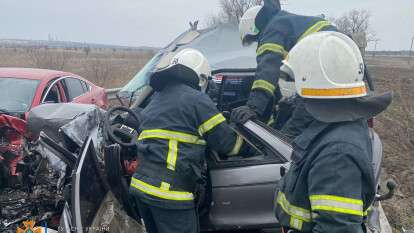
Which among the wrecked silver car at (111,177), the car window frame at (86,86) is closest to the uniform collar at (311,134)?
the wrecked silver car at (111,177)

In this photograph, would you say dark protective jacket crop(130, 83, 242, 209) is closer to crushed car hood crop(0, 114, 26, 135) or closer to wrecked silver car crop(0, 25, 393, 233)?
wrecked silver car crop(0, 25, 393, 233)

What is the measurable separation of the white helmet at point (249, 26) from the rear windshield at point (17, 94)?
10.1ft

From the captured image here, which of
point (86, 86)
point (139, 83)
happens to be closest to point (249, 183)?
point (139, 83)

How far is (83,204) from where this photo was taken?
2086mm

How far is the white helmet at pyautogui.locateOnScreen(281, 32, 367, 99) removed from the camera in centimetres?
167

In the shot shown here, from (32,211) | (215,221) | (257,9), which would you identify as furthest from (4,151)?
(257,9)

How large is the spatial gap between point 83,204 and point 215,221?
43.3 inches

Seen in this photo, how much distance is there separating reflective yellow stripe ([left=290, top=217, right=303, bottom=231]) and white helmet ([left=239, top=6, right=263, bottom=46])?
8.09ft

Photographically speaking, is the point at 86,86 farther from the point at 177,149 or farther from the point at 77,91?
the point at 177,149

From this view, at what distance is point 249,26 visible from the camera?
392 centimetres

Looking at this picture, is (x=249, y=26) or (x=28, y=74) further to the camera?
(x=28, y=74)

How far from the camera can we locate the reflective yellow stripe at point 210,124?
8.70 feet

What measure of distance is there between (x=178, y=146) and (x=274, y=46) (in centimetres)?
146

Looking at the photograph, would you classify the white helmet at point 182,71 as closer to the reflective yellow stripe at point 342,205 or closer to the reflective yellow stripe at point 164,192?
the reflective yellow stripe at point 164,192
